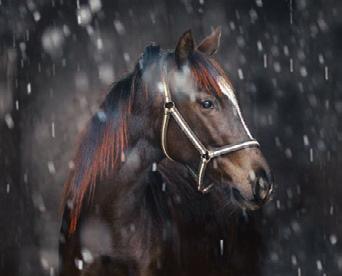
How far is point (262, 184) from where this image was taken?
3.10 metres

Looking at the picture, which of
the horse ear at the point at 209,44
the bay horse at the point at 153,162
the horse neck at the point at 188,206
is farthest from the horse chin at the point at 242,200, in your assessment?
the horse ear at the point at 209,44

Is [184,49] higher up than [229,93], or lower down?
higher up

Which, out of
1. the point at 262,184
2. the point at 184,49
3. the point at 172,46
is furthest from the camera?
the point at 172,46

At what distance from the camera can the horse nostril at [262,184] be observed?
3.10 m

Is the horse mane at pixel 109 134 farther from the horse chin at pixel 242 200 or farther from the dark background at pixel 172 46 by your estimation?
the dark background at pixel 172 46

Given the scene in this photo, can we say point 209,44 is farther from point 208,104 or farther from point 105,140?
point 105,140

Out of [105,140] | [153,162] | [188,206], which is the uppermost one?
[105,140]

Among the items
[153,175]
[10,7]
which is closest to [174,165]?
[153,175]

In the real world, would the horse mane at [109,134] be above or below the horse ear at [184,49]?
below

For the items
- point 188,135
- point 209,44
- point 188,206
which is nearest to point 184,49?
point 209,44

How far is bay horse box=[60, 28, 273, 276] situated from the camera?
317 centimetres

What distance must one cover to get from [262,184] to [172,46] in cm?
139

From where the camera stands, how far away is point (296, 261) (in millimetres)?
4461

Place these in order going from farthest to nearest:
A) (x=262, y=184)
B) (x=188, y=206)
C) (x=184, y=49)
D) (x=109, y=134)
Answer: (x=188, y=206)
(x=109, y=134)
(x=184, y=49)
(x=262, y=184)
